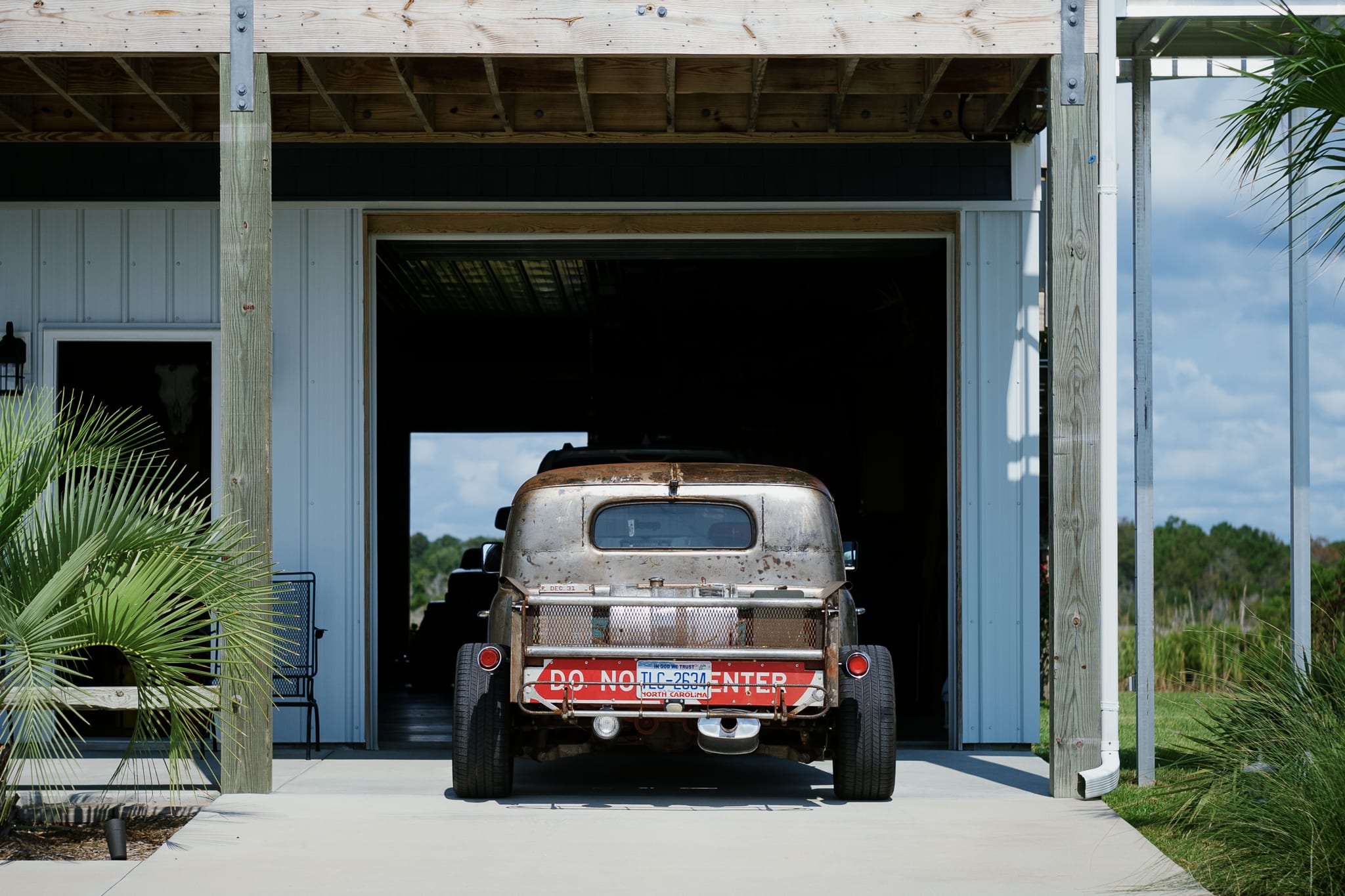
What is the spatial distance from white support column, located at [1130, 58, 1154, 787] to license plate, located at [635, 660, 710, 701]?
241cm

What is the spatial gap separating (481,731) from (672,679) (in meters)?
1.01

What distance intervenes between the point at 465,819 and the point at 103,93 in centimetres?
495

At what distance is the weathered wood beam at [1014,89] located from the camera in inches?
312

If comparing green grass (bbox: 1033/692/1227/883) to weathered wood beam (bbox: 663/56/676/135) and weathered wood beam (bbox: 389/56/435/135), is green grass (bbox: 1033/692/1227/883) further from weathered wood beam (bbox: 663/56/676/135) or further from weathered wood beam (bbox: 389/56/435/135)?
weathered wood beam (bbox: 389/56/435/135)

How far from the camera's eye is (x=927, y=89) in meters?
8.23

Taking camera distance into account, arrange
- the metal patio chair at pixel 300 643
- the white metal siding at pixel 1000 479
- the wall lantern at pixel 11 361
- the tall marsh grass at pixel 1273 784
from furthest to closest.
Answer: the wall lantern at pixel 11 361 < the white metal siding at pixel 1000 479 < the metal patio chair at pixel 300 643 < the tall marsh grass at pixel 1273 784

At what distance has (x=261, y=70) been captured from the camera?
6910 millimetres

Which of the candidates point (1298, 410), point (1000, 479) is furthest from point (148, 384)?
point (1298, 410)

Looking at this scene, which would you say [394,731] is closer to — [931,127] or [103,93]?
[103,93]

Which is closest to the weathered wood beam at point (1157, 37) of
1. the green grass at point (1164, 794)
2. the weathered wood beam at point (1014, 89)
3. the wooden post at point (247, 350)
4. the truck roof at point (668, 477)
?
the weathered wood beam at point (1014, 89)

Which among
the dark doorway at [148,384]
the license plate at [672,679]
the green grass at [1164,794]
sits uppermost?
the dark doorway at [148,384]

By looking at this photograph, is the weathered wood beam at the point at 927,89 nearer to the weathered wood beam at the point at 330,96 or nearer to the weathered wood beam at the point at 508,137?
the weathered wood beam at the point at 508,137

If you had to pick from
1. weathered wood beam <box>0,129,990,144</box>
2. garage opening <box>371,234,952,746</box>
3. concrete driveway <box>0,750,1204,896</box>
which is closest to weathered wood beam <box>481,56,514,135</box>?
weathered wood beam <box>0,129,990,144</box>

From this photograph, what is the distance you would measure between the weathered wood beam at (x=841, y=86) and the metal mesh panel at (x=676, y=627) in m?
2.78
